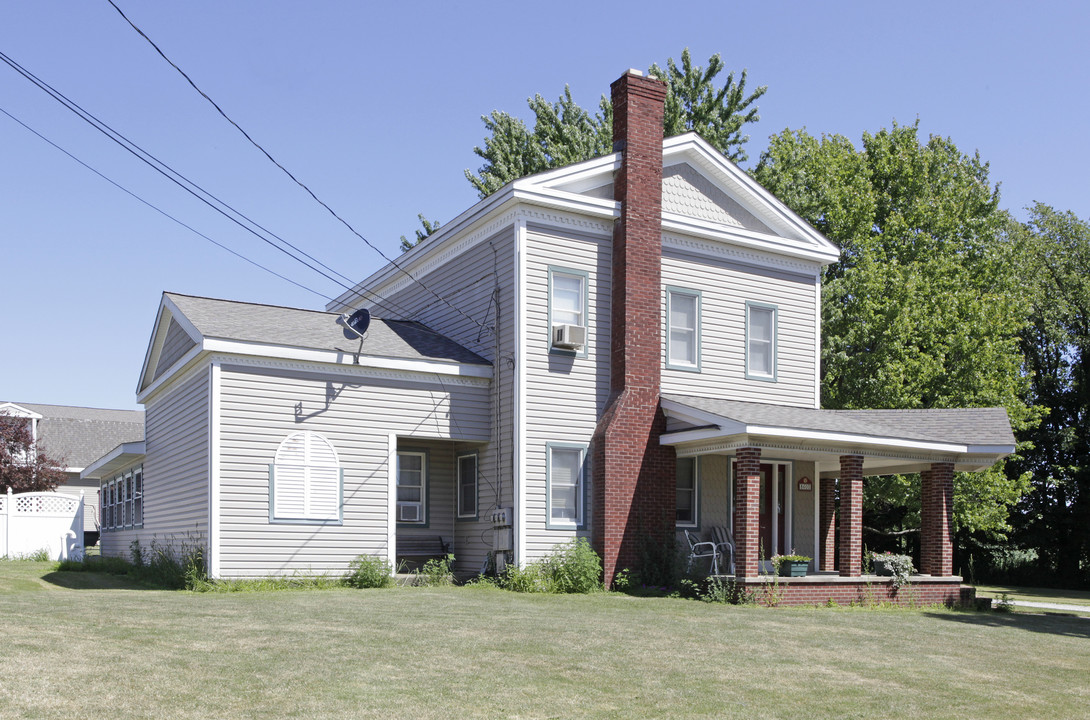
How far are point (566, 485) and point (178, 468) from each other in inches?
299

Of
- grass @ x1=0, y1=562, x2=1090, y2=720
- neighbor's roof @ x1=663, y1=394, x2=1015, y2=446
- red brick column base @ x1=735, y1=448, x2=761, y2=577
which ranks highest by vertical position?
neighbor's roof @ x1=663, y1=394, x2=1015, y2=446

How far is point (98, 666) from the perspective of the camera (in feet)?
30.0

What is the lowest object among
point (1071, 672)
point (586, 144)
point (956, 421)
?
point (1071, 672)

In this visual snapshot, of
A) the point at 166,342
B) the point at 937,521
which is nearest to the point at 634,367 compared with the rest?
the point at 937,521

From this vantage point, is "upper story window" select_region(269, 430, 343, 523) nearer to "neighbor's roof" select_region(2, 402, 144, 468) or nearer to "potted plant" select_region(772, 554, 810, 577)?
"potted plant" select_region(772, 554, 810, 577)

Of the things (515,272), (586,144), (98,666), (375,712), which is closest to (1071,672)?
(375,712)

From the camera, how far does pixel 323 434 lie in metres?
19.0

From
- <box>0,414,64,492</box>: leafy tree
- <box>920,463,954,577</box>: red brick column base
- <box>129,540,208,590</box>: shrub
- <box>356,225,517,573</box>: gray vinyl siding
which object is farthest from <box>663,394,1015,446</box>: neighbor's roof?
<box>0,414,64,492</box>: leafy tree

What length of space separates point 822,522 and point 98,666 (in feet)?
57.4

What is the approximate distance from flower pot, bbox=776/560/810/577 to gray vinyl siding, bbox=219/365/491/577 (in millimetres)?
6117

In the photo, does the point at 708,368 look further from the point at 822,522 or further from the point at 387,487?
the point at 387,487

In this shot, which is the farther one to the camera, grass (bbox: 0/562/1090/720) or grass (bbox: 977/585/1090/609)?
grass (bbox: 977/585/1090/609)

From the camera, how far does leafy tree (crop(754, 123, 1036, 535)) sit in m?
32.0

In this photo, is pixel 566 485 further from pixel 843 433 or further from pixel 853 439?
pixel 853 439
